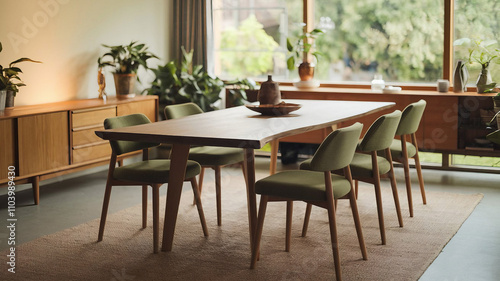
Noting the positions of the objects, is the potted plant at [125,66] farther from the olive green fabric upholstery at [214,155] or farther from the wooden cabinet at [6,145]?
the olive green fabric upholstery at [214,155]

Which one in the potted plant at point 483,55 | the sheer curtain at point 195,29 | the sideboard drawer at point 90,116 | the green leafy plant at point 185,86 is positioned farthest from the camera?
the sheer curtain at point 195,29

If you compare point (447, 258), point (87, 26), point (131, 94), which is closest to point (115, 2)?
point (87, 26)

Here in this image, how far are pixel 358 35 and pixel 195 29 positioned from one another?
1.77 metres

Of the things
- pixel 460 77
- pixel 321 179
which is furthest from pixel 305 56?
pixel 321 179

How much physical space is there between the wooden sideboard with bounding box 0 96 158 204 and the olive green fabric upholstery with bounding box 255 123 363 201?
217 centimetres

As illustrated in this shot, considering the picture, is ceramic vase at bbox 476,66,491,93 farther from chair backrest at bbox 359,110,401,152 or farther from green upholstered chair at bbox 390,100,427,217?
chair backrest at bbox 359,110,401,152

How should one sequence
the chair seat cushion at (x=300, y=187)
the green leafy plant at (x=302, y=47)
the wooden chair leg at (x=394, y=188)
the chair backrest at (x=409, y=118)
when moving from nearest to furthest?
1. the chair seat cushion at (x=300, y=187)
2. the wooden chair leg at (x=394, y=188)
3. the chair backrest at (x=409, y=118)
4. the green leafy plant at (x=302, y=47)

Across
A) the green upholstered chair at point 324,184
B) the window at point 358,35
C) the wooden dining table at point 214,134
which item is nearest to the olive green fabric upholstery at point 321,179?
the green upholstered chair at point 324,184

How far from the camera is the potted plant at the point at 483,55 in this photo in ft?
19.7

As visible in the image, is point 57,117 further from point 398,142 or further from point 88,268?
point 398,142

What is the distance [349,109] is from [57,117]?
2261 millimetres

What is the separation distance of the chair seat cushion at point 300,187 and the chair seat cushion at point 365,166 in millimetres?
396

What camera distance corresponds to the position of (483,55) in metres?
6.20

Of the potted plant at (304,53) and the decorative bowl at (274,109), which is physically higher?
the potted plant at (304,53)
